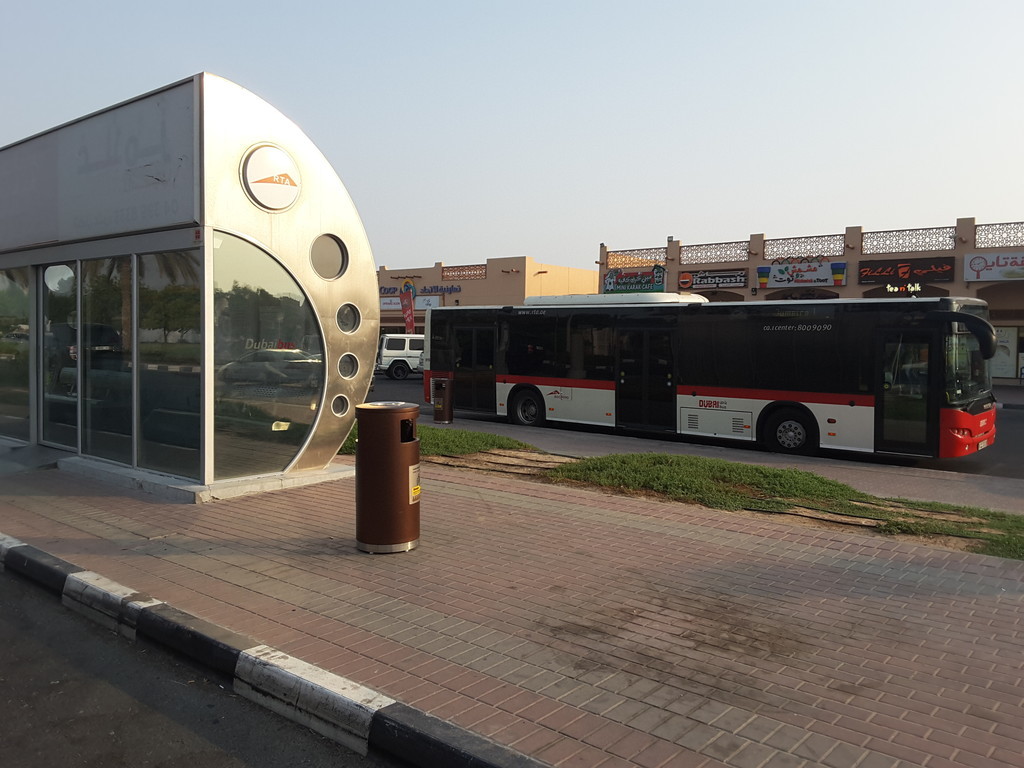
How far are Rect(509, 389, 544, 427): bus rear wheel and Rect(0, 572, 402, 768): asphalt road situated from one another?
12685 millimetres

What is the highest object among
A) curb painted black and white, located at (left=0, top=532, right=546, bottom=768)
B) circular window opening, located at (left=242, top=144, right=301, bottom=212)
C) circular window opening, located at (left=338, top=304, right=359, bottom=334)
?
circular window opening, located at (left=242, top=144, right=301, bottom=212)

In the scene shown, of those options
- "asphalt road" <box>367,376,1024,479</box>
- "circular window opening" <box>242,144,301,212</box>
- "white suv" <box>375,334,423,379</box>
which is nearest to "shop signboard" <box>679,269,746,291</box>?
"white suv" <box>375,334,423,379</box>

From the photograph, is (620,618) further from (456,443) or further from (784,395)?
(784,395)

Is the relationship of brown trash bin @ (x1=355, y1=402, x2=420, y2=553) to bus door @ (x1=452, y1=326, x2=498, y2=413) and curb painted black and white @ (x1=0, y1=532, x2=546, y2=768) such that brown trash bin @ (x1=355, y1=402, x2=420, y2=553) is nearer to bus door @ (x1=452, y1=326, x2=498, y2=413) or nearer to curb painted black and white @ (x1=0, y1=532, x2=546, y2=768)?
curb painted black and white @ (x1=0, y1=532, x2=546, y2=768)

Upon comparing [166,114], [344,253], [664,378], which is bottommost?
[664,378]

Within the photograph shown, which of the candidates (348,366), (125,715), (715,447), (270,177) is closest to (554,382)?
(715,447)

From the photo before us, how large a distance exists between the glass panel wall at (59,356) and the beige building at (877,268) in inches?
1012

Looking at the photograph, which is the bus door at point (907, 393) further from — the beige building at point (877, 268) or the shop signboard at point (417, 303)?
the shop signboard at point (417, 303)

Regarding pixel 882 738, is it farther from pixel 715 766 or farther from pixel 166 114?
pixel 166 114

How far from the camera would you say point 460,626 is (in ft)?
15.8

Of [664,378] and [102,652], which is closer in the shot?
[102,652]

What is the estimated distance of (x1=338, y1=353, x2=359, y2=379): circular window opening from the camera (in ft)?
30.1

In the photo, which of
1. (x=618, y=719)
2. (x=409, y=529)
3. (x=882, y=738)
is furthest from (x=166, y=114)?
(x=882, y=738)

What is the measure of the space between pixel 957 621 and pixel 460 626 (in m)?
3.11
